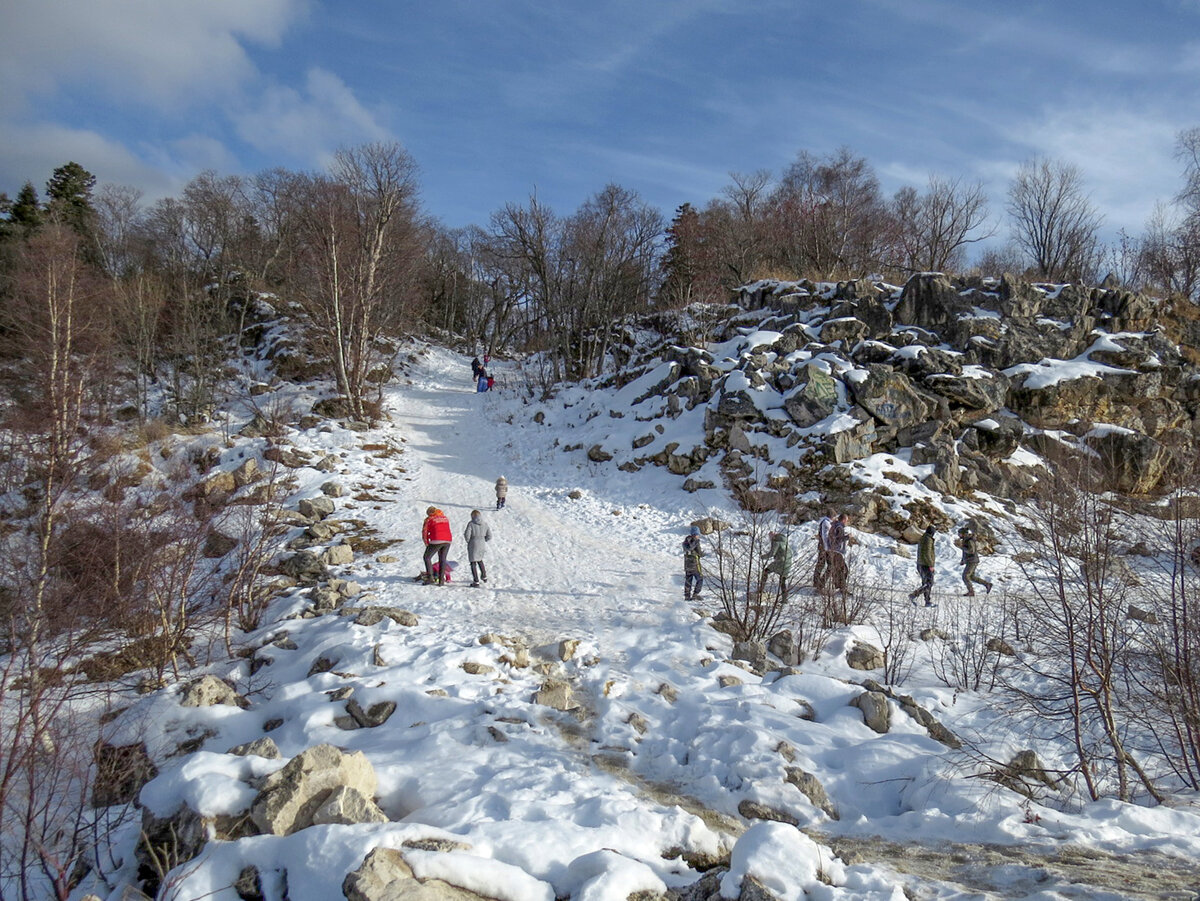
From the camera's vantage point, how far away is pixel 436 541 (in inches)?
452

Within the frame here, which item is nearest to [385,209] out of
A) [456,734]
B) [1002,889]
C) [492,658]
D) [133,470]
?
[133,470]

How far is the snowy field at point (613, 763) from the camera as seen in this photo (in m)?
4.12

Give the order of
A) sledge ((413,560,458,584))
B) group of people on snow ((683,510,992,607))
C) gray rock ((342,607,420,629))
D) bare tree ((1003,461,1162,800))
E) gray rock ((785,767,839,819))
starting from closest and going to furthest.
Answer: gray rock ((785,767,839,819)) → bare tree ((1003,461,1162,800)) → gray rock ((342,607,420,629)) → group of people on snow ((683,510,992,607)) → sledge ((413,560,458,584))

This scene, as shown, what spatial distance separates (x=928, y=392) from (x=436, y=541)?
52.1 ft

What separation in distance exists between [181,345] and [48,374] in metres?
13.4

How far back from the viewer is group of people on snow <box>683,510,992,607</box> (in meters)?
9.80

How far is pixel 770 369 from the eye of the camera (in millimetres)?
20906

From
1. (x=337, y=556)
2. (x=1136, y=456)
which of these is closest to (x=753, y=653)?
(x=337, y=556)

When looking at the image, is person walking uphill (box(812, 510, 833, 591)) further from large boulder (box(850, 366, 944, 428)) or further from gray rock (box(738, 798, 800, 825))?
large boulder (box(850, 366, 944, 428))

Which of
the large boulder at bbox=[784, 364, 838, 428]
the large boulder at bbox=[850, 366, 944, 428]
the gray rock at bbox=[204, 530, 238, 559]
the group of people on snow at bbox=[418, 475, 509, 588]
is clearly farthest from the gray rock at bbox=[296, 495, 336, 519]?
the large boulder at bbox=[850, 366, 944, 428]

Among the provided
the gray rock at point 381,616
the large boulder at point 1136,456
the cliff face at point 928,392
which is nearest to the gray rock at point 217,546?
the gray rock at point 381,616

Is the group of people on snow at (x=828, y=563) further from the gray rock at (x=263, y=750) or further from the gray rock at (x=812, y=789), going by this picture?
the gray rock at (x=263, y=750)

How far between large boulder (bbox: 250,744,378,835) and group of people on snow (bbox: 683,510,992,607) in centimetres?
656

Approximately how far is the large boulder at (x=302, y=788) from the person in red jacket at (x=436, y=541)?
648cm
